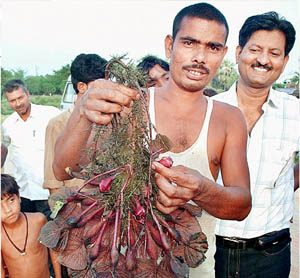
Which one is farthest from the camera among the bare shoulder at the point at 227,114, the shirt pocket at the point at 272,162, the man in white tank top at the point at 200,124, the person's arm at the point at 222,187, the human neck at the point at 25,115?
the human neck at the point at 25,115

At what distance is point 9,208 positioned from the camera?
3.34 metres

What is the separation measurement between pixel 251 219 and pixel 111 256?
4.85 feet

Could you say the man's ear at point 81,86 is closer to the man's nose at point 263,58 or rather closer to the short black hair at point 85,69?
the short black hair at point 85,69

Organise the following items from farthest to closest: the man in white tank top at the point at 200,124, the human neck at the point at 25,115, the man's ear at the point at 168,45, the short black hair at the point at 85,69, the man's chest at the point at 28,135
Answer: the human neck at the point at 25,115 < the man's chest at the point at 28,135 < the short black hair at the point at 85,69 < the man's ear at the point at 168,45 < the man in white tank top at the point at 200,124

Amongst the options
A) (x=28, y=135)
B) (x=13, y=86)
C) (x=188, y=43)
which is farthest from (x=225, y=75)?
(x=188, y=43)

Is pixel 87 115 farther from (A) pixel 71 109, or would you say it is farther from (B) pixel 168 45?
(A) pixel 71 109

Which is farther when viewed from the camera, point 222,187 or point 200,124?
point 200,124

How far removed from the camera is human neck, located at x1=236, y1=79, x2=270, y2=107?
2775 millimetres

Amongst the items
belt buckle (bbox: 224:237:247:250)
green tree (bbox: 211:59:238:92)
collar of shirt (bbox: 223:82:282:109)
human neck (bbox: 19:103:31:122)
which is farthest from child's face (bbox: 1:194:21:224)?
green tree (bbox: 211:59:238:92)

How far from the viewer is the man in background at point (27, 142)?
4383 mm

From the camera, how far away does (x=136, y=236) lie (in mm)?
1430

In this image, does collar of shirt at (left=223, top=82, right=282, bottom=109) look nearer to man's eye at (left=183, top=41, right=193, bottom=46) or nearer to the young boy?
man's eye at (left=183, top=41, right=193, bottom=46)

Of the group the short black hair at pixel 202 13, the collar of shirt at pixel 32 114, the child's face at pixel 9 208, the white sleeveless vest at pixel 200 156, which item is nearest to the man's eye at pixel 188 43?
the short black hair at pixel 202 13

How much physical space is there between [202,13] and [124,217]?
3.07ft
